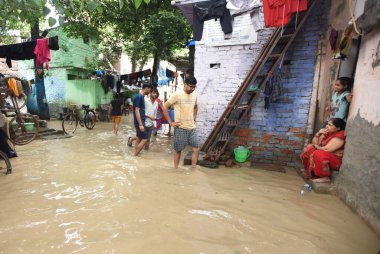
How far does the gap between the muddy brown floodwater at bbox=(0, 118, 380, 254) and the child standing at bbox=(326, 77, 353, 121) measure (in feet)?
4.48

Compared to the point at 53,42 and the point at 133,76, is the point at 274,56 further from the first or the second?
the point at 133,76

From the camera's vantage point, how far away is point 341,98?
383 cm

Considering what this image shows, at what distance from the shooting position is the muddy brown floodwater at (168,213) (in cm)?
234

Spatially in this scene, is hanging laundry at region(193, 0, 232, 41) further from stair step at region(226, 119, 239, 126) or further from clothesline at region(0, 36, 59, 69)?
clothesline at region(0, 36, 59, 69)

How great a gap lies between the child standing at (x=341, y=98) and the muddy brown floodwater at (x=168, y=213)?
53.7 inches

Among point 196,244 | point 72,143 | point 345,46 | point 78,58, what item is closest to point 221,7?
point 345,46

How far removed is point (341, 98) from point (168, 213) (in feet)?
10.9

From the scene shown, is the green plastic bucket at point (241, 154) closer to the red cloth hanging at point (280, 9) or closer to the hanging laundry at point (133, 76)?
the red cloth hanging at point (280, 9)

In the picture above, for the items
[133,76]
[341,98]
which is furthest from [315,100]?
[133,76]

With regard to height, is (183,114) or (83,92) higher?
(83,92)

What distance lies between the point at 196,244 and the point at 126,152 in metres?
4.42

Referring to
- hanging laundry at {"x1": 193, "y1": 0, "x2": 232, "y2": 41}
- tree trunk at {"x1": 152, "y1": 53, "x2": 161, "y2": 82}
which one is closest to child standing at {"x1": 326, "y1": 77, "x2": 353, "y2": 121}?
hanging laundry at {"x1": 193, "y1": 0, "x2": 232, "y2": 41}

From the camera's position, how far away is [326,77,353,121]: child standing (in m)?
3.73

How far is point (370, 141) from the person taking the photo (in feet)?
9.46
